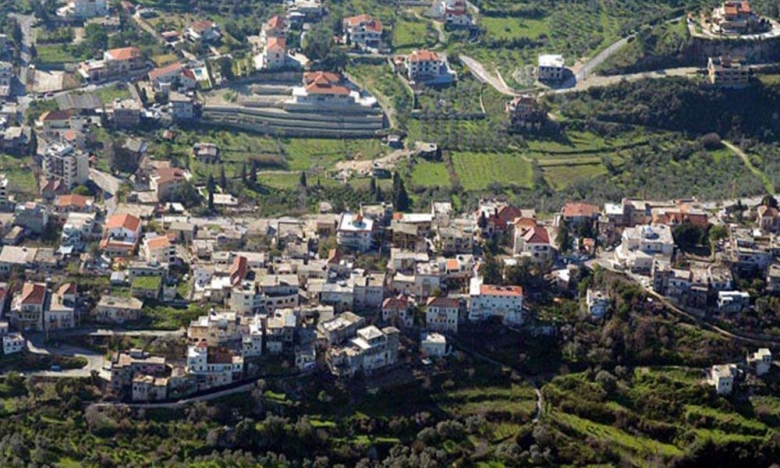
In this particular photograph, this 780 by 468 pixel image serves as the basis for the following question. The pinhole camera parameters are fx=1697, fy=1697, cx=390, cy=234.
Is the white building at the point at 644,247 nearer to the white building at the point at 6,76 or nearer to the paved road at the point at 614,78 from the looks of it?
the paved road at the point at 614,78

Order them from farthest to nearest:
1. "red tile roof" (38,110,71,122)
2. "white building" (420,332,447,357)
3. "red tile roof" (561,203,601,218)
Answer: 1. "red tile roof" (38,110,71,122)
2. "red tile roof" (561,203,601,218)
3. "white building" (420,332,447,357)

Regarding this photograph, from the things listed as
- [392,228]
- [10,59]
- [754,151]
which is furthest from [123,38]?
[754,151]

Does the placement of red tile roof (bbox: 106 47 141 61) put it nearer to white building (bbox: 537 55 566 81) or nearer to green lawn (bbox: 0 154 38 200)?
green lawn (bbox: 0 154 38 200)

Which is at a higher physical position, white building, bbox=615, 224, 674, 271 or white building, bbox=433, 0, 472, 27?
white building, bbox=433, 0, 472, 27

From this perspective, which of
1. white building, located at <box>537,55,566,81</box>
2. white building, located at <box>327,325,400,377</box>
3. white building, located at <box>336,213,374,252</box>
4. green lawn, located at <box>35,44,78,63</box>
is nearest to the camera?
white building, located at <box>327,325,400,377</box>

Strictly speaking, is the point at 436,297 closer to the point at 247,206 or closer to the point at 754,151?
the point at 247,206

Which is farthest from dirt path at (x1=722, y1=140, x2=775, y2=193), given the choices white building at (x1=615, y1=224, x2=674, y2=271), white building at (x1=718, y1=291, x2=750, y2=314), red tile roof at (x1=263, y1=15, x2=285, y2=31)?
red tile roof at (x1=263, y1=15, x2=285, y2=31)

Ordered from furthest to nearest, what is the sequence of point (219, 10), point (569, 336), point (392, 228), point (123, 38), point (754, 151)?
point (219, 10) < point (123, 38) < point (754, 151) < point (392, 228) < point (569, 336)

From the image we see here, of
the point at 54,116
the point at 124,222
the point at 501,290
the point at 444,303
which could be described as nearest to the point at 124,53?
the point at 54,116
